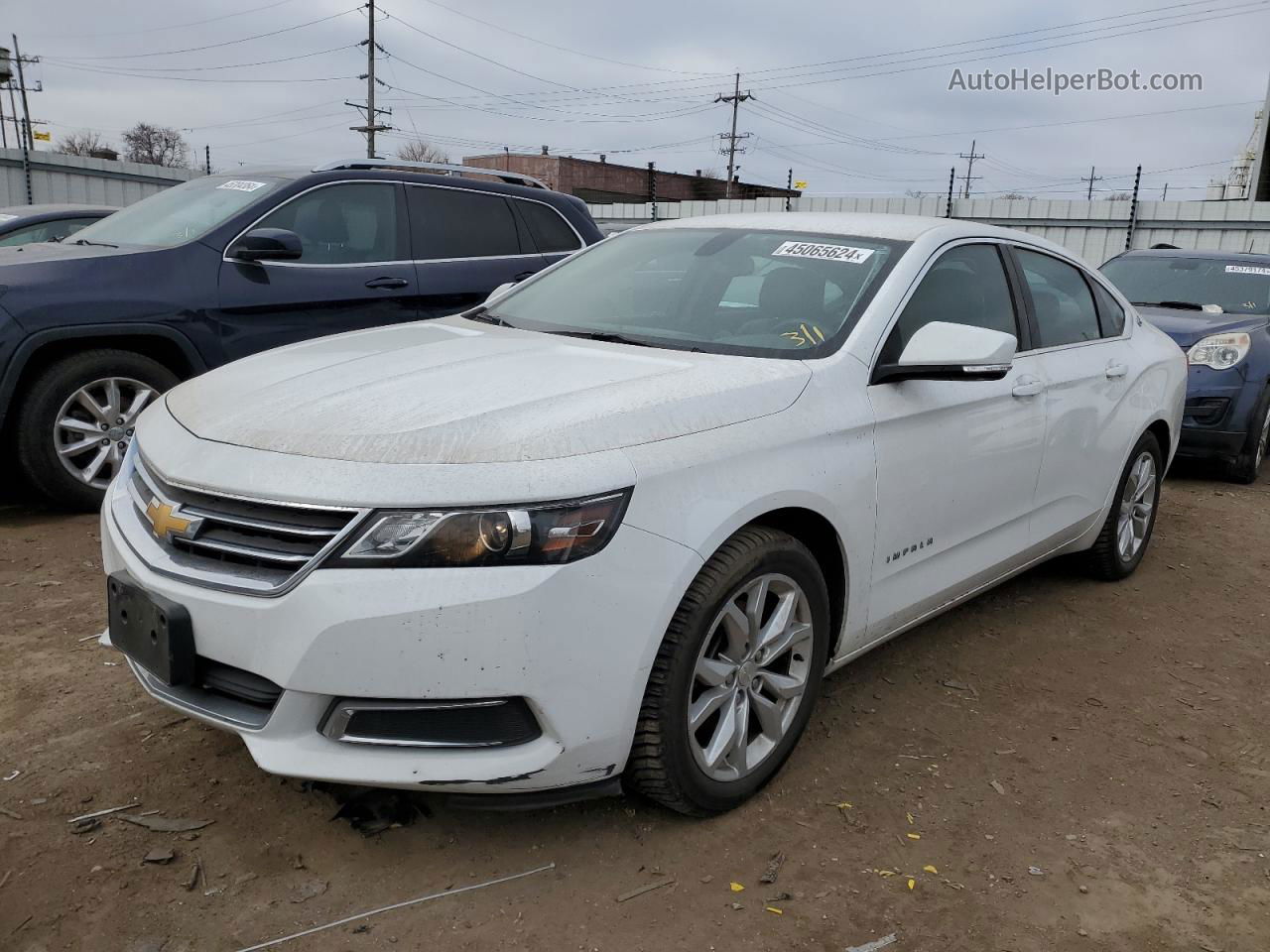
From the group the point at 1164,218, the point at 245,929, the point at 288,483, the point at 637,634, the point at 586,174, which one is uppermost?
the point at 586,174

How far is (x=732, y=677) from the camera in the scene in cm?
262

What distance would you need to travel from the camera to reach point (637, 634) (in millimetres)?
2244

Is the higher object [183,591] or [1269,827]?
[183,591]

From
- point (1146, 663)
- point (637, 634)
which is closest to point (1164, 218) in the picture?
point (1146, 663)

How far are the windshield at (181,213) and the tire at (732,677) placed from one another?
160 inches

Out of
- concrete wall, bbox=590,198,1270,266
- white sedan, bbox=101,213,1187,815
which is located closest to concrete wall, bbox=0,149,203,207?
concrete wall, bbox=590,198,1270,266

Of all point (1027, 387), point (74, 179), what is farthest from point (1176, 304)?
point (74, 179)

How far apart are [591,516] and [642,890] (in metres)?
0.92

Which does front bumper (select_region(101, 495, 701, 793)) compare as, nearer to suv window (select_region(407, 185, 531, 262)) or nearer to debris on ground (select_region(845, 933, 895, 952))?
debris on ground (select_region(845, 933, 895, 952))

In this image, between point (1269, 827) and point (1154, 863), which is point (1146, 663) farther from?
point (1154, 863)

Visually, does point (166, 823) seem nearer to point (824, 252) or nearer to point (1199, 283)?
point (824, 252)

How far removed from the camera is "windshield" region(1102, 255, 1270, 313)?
7.68 metres

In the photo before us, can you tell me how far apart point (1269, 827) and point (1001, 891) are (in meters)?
0.94

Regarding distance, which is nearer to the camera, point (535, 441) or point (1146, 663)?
point (535, 441)
